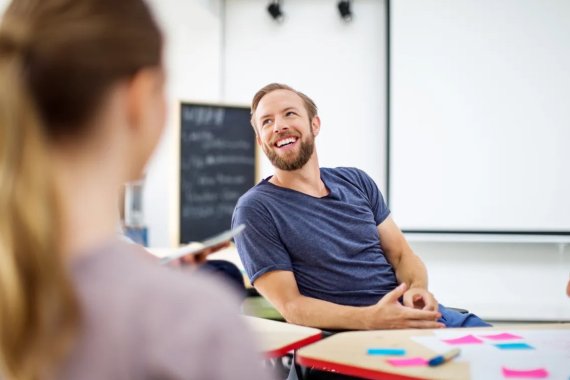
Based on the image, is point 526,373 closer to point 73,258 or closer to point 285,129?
point 73,258

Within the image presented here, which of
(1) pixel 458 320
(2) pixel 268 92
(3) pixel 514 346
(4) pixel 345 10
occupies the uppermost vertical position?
(4) pixel 345 10

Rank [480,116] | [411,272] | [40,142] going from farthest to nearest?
[480,116], [411,272], [40,142]

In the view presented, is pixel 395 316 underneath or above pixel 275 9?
underneath

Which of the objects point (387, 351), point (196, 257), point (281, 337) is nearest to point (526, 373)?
point (387, 351)

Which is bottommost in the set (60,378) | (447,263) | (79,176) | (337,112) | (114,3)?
(447,263)

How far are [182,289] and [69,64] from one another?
0.22 metres

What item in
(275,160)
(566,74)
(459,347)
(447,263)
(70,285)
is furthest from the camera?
(447,263)

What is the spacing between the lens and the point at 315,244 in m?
1.85

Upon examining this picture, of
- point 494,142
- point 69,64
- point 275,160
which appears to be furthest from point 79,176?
point 494,142

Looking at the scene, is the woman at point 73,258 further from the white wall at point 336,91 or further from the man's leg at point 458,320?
the white wall at point 336,91

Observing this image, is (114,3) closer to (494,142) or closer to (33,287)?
(33,287)

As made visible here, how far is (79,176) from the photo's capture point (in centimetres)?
51

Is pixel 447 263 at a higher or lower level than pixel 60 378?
lower

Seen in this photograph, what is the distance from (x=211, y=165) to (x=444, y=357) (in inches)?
97.3
